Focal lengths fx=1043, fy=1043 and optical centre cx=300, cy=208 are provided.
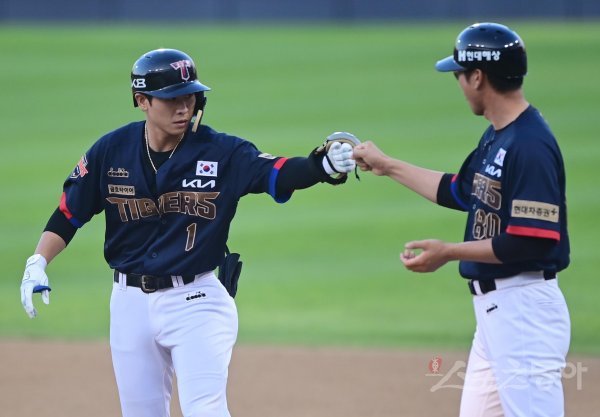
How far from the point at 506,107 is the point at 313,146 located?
11923mm

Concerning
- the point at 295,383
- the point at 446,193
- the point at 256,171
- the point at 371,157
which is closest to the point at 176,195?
the point at 256,171

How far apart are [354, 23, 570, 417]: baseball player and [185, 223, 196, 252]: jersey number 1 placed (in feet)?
3.67

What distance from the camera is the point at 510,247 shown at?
394 centimetres

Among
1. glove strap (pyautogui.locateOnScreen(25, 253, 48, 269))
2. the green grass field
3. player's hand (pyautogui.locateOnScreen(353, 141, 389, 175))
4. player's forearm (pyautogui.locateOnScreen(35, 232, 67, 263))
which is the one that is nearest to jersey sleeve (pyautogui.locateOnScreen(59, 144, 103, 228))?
player's forearm (pyautogui.locateOnScreen(35, 232, 67, 263))

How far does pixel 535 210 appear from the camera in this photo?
3896mm

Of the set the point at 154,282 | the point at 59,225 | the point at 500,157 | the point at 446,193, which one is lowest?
the point at 154,282

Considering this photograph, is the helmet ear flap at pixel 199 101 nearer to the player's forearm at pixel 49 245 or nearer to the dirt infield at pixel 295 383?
the player's forearm at pixel 49 245

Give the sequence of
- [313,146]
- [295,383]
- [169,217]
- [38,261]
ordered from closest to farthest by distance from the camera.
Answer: [169,217] → [38,261] → [295,383] → [313,146]

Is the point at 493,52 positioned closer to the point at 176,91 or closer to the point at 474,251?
the point at 474,251

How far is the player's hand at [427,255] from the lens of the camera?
3.99m

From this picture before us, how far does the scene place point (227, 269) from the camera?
4.89 m

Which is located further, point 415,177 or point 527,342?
point 415,177

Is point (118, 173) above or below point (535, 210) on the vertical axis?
above

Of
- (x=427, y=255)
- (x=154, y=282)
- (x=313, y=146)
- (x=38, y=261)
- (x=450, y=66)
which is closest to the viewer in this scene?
(x=427, y=255)
